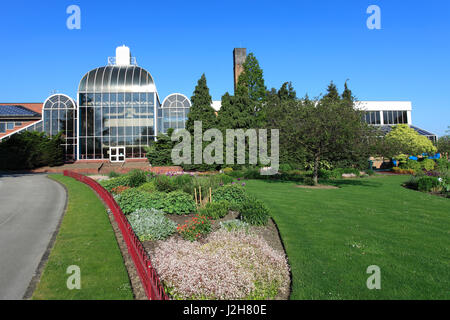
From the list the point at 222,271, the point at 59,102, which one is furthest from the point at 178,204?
the point at 59,102

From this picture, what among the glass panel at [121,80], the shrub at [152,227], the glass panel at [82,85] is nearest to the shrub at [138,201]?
the shrub at [152,227]

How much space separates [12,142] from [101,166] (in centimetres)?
1001

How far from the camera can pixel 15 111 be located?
44625 millimetres

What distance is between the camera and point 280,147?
20.8 metres

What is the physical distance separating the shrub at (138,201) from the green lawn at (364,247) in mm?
4551

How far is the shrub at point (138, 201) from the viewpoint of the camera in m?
10.4

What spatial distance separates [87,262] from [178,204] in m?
4.78

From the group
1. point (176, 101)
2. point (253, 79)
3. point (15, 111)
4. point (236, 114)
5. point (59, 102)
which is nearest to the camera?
point (236, 114)

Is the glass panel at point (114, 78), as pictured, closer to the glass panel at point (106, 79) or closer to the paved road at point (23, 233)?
the glass panel at point (106, 79)

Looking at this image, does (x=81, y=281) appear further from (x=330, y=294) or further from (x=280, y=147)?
(x=280, y=147)

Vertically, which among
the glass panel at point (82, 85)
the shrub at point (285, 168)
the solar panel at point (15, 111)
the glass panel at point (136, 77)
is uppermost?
the glass panel at point (136, 77)

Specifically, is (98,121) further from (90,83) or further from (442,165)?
(442,165)

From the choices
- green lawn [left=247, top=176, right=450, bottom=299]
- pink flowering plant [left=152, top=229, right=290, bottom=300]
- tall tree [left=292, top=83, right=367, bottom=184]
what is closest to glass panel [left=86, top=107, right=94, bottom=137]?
tall tree [left=292, top=83, right=367, bottom=184]
